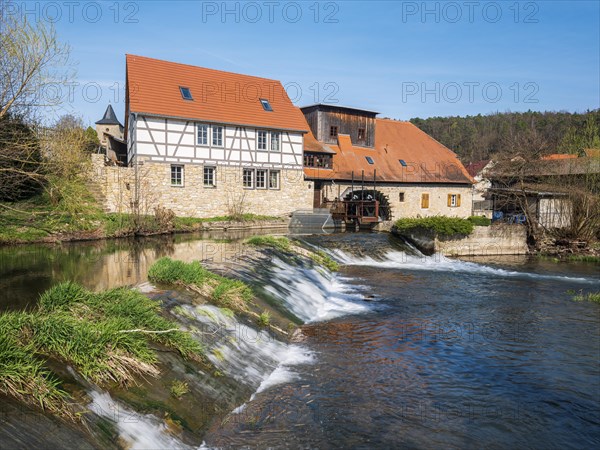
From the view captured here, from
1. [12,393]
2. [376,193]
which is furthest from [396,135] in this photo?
[12,393]

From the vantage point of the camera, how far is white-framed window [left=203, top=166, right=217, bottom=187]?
1031 inches

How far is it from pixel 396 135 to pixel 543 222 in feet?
45.6

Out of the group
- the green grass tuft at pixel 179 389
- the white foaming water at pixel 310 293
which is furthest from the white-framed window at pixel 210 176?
the green grass tuft at pixel 179 389

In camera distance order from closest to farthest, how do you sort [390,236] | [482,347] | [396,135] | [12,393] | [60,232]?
[12,393] < [482,347] < [60,232] < [390,236] < [396,135]

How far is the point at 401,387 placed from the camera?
23.1ft

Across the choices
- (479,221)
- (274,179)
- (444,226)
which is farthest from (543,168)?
(274,179)

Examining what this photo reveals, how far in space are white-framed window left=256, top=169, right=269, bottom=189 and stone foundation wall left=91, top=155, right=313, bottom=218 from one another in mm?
391

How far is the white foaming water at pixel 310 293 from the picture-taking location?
10.9m

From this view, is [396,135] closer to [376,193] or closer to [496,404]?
[376,193]

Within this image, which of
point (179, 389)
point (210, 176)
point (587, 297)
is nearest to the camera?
point (179, 389)

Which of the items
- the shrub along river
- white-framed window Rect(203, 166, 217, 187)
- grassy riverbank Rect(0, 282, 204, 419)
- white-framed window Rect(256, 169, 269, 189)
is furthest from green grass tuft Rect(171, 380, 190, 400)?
white-framed window Rect(256, 169, 269, 189)

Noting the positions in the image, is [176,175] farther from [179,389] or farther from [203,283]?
[179,389]

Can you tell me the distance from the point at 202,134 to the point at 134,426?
22.6 m

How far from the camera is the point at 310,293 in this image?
12.4 meters
